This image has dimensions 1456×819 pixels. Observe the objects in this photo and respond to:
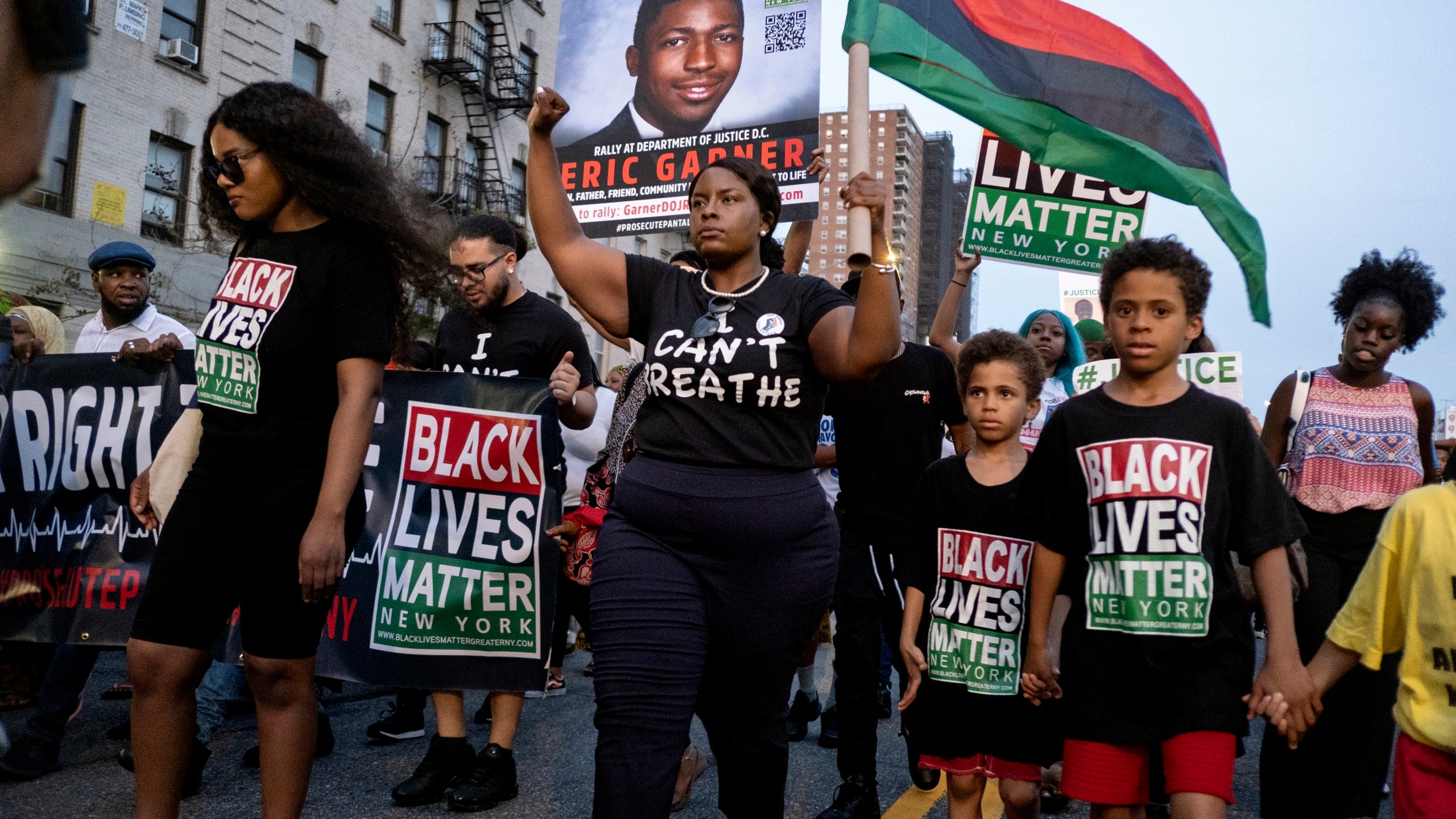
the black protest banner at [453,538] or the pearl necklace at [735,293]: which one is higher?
the pearl necklace at [735,293]

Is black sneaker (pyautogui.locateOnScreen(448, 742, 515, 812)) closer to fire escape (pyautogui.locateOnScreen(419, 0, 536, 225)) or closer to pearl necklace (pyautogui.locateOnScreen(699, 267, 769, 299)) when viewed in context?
pearl necklace (pyautogui.locateOnScreen(699, 267, 769, 299))

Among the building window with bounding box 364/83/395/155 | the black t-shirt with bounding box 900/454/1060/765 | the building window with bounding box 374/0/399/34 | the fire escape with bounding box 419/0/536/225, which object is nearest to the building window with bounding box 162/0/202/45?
the building window with bounding box 364/83/395/155

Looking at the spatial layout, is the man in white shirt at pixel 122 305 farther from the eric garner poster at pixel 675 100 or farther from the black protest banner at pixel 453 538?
the eric garner poster at pixel 675 100

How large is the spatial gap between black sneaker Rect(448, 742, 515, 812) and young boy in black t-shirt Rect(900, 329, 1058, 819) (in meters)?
1.54

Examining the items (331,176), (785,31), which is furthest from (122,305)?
(785,31)

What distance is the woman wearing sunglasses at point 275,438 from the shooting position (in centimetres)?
297

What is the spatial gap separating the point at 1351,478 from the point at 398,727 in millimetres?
4225

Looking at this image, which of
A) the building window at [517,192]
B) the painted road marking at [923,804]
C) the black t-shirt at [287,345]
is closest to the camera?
the black t-shirt at [287,345]

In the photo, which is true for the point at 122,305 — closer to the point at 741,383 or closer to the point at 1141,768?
the point at 741,383

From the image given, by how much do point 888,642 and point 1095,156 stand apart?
87.3 inches

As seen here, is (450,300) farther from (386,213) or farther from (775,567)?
(775,567)

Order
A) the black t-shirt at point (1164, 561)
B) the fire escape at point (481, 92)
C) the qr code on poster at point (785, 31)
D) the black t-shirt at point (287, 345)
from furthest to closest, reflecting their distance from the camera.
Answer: the fire escape at point (481, 92), the qr code on poster at point (785, 31), the black t-shirt at point (287, 345), the black t-shirt at point (1164, 561)

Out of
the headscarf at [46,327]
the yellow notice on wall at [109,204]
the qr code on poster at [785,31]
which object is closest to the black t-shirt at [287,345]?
the headscarf at [46,327]

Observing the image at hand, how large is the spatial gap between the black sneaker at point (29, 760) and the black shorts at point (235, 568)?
6.27 ft
